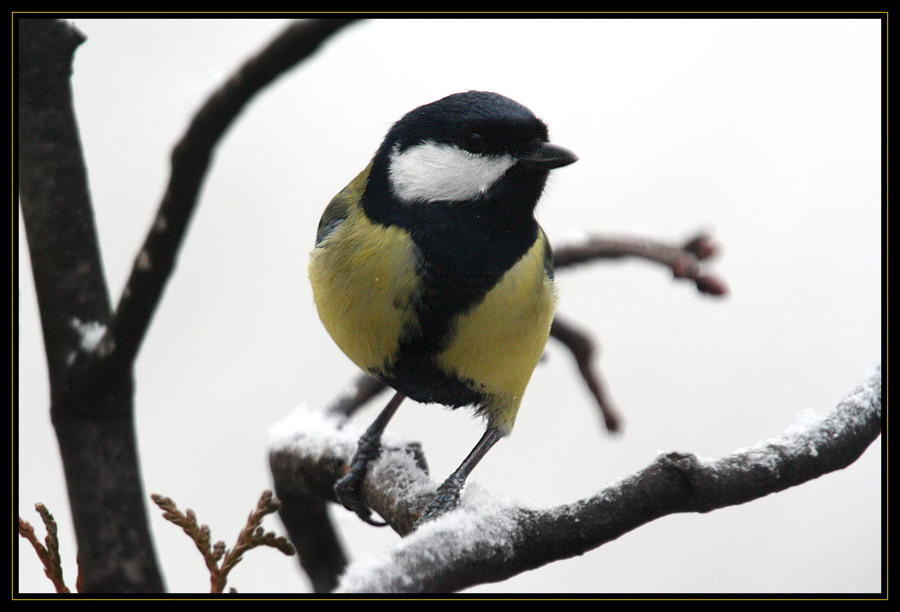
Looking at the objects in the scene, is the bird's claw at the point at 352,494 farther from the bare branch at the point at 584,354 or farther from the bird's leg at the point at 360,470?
the bare branch at the point at 584,354

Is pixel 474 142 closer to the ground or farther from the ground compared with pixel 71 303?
farther from the ground

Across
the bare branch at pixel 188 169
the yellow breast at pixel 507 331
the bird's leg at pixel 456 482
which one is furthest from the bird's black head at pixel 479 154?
the bird's leg at pixel 456 482

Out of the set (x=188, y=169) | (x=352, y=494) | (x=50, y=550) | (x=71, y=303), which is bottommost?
(x=352, y=494)

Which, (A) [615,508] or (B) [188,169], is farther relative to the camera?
(B) [188,169]

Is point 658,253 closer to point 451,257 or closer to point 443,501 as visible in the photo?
point 451,257

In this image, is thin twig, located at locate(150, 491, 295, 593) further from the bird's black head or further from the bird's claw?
the bird's black head

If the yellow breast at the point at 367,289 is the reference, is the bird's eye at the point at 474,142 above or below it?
above

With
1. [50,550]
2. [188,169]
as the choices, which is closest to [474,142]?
[188,169]
